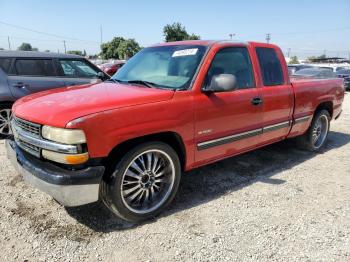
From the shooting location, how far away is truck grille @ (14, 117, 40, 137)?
3.08 metres

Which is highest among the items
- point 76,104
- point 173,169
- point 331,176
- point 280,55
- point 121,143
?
point 280,55

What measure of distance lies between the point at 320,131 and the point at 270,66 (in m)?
2.28

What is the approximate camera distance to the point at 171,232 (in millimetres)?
3242

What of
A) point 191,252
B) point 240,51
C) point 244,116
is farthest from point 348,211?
point 240,51

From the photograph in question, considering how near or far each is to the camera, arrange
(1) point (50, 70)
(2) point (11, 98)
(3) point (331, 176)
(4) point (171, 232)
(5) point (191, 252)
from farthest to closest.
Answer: (1) point (50, 70) → (2) point (11, 98) → (3) point (331, 176) → (4) point (171, 232) → (5) point (191, 252)

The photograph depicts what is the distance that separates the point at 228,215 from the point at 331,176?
211cm

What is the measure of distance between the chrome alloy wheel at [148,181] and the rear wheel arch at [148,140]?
0.41 feet

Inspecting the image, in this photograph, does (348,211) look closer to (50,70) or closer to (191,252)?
(191,252)

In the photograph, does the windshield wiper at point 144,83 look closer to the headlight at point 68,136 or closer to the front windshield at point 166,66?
the front windshield at point 166,66

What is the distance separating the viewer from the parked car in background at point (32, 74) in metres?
6.46

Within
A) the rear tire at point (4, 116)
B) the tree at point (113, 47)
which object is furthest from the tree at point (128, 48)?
the rear tire at point (4, 116)

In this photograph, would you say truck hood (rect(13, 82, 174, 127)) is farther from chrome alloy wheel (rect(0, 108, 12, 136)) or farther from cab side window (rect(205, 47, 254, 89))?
chrome alloy wheel (rect(0, 108, 12, 136))

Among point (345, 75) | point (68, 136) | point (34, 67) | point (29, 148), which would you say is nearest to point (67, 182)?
point (68, 136)

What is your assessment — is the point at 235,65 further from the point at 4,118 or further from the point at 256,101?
the point at 4,118
